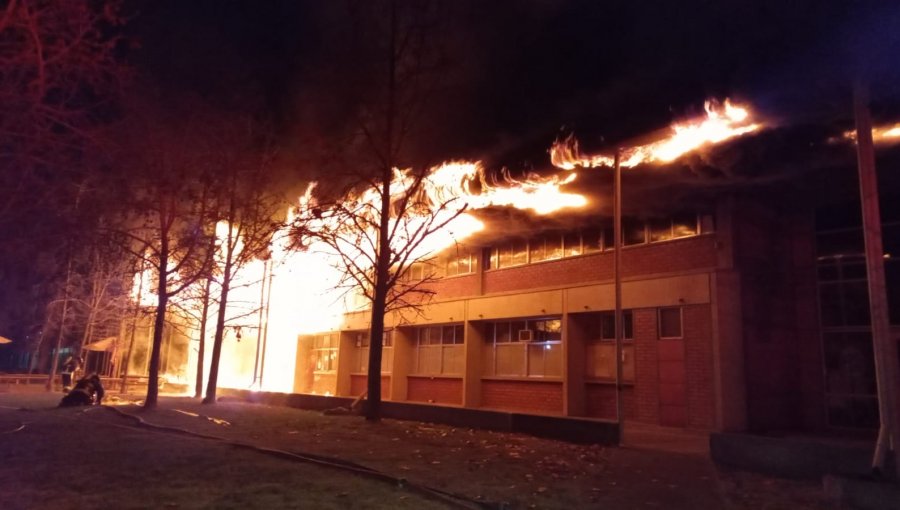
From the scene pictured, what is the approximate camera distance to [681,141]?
1332 cm

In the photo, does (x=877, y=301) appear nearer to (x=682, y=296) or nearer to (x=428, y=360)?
(x=682, y=296)

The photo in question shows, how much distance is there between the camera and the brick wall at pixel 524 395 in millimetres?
20281

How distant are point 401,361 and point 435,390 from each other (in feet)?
8.67

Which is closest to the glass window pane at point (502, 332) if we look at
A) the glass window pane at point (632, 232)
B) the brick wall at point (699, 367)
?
the glass window pane at point (632, 232)

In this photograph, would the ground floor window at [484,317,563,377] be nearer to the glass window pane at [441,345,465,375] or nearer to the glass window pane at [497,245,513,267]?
the glass window pane at [441,345,465,375]

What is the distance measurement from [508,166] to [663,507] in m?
11.2

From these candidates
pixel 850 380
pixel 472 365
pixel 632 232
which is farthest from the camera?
pixel 472 365

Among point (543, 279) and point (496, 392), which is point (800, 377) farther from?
point (496, 392)

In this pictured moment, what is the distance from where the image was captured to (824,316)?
16422mm

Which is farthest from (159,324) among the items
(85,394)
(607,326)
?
(607,326)

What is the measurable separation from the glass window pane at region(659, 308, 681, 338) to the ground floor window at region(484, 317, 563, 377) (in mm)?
3948

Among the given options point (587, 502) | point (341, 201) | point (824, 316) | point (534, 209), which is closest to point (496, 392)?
point (534, 209)

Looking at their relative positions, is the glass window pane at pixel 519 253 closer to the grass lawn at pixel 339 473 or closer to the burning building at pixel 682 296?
the burning building at pixel 682 296

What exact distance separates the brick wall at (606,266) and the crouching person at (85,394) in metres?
14.0
